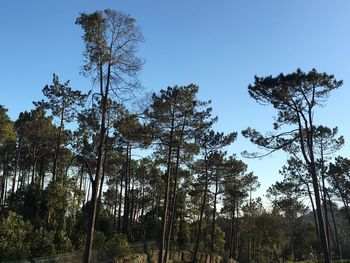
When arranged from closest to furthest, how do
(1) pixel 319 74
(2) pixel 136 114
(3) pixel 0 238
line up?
(2) pixel 136 114
(3) pixel 0 238
(1) pixel 319 74

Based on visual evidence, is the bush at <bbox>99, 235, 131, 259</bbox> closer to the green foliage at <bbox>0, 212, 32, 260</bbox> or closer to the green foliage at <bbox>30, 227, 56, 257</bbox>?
the green foliage at <bbox>30, 227, 56, 257</bbox>

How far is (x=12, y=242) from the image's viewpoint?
18.9m

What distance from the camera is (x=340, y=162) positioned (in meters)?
41.3

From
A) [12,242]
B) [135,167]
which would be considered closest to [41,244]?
[12,242]

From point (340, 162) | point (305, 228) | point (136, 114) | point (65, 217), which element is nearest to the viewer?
point (136, 114)

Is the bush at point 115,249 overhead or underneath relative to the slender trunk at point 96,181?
underneath

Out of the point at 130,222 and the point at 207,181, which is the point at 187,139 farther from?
the point at 130,222

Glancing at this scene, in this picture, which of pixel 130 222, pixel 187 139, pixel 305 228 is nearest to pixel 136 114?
pixel 187 139

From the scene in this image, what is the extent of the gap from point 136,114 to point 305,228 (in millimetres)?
61665

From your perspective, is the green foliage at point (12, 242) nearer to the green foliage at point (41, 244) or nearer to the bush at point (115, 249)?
the green foliage at point (41, 244)

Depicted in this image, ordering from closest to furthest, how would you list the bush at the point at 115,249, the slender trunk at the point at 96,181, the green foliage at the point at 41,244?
the slender trunk at the point at 96,181 → the green foliage at the point at 41,244 → the bush at the point at 115,249

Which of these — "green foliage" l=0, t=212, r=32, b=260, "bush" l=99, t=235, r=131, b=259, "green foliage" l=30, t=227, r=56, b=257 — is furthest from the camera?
"bush" l=99, t=235, r=131, b=259

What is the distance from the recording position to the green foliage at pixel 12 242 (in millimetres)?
18422

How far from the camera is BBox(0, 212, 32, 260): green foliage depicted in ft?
60.4
